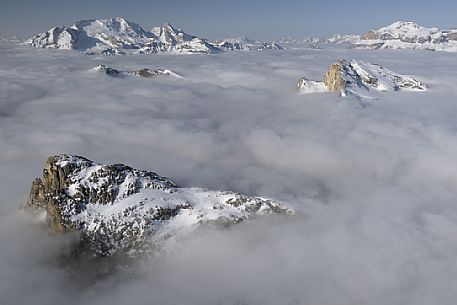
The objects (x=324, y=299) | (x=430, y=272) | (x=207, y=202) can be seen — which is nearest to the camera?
(x=324, y=299)

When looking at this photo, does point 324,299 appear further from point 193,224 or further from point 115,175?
point 115,175

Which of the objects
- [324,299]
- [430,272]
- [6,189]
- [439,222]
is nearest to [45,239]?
[6,189]

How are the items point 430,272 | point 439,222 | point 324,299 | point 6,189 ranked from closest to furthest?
point 324,299
point 430,272
point 439,222
point 6,189

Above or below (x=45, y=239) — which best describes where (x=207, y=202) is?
above

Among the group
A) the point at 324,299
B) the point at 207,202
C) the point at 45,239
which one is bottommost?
the point at 324,299

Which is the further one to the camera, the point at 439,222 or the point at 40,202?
the point at 439,222

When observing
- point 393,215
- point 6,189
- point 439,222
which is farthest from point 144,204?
point 439,222

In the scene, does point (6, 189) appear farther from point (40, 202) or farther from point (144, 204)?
point (144, 204)
